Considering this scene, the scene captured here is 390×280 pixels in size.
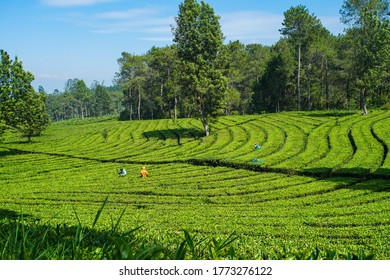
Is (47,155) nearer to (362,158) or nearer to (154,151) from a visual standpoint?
(154,151)

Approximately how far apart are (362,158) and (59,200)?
1091 inches

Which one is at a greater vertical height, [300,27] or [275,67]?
[300,27]

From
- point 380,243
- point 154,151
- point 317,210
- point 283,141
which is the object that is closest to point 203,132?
point 154,151

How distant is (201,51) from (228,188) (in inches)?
1158

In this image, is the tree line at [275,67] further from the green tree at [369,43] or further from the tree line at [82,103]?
the tree line at [82,103]

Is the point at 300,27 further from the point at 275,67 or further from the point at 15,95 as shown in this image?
the point at 15,95

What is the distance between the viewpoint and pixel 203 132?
62344 millimetres

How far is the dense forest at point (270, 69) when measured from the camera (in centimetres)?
5441

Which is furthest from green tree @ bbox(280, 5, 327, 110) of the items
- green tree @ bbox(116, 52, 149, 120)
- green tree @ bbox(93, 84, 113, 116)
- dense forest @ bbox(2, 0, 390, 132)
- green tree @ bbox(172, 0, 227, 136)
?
green tree @ bbox(93, 84, 113, 116)

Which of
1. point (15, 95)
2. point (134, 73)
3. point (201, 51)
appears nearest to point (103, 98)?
point (134, 73)

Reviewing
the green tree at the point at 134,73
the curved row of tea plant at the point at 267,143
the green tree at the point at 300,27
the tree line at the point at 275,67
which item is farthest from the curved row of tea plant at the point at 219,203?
the green tree at the point at 134,73

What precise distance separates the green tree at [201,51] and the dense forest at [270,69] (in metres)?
0.14

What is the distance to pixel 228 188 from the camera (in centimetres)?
3122

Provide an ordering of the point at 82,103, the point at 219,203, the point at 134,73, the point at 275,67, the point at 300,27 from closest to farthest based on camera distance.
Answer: the point at 219,203 → the point at 300,27 → the point at 275,67 → the point at 134,73 → the point at 82,103
